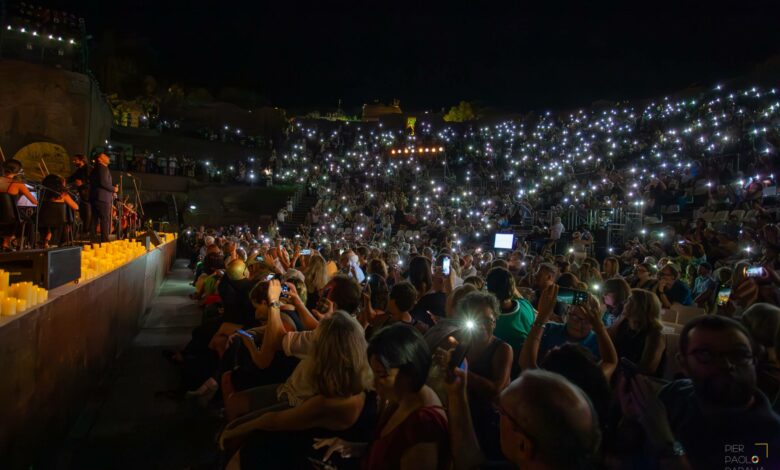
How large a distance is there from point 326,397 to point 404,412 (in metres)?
0.49

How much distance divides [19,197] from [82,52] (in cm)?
2291

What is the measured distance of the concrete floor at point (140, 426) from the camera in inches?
147

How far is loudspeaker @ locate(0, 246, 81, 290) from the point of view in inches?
145

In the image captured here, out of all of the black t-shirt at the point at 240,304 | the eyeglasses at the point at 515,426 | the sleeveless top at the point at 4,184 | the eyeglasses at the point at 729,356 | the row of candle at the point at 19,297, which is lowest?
the black t-shirt at the point at 240,304

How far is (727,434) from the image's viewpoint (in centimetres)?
176

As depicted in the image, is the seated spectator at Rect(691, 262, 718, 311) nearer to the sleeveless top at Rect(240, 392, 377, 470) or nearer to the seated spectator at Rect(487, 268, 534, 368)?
the seated spectator at Rect(487, 268, 534, 368)

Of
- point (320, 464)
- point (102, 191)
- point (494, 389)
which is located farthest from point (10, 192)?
point (494, 389)

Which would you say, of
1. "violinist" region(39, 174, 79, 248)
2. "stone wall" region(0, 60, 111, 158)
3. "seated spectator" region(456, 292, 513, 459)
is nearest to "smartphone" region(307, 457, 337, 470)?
"seated spectator" region(456, 292, 513, 459)

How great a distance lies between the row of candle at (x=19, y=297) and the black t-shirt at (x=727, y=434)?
11.4ft

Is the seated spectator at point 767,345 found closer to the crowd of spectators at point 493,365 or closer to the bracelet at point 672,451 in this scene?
the crowd of spectators at point 493,365

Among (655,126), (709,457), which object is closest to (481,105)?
(655,126)

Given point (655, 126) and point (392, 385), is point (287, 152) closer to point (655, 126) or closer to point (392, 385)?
point (655, 126)

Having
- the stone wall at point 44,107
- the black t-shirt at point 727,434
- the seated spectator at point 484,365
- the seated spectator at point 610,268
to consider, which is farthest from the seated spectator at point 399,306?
the stone wall at point 44,107

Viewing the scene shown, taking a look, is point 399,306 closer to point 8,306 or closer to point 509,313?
point 509,313
